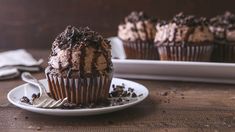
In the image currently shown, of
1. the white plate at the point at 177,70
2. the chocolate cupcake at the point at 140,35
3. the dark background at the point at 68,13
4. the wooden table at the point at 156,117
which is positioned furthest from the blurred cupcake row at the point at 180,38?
the dark background at the point at 68,13

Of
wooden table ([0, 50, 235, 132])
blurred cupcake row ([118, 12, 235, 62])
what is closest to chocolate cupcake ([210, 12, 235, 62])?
blurred cupcake row ([118, 12, 235, 62])

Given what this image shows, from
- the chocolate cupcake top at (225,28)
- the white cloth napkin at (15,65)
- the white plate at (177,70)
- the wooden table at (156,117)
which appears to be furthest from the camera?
the chocolate cupcake top at (225,28)

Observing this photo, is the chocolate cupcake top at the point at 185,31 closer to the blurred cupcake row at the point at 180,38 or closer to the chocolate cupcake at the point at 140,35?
the blurred cupcake row at the point at 180,38

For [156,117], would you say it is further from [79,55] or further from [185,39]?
[185,39]

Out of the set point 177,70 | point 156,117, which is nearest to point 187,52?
point 177,70

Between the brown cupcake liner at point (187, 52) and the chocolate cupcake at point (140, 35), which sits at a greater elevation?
the chocolate cupcake at point (140, 35)

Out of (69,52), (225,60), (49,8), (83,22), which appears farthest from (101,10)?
(69,52)
